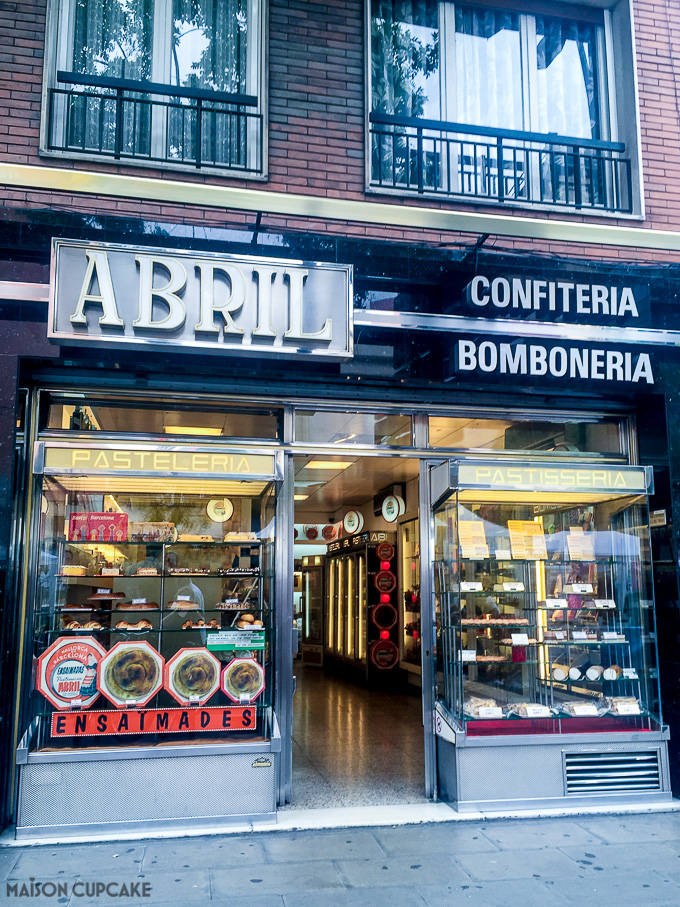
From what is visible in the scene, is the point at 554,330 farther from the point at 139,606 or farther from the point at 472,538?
the point at 139,606

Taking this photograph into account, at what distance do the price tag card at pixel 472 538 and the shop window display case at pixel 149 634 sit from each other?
167 cm

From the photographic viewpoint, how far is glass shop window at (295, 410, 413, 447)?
684 cm

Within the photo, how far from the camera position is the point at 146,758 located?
5828mm

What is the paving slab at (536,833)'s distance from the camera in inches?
222

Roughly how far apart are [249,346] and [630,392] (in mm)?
3626

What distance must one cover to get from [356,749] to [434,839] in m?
2.89

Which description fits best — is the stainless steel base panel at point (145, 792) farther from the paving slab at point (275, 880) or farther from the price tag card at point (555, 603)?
the price tag card at point (555, 603)

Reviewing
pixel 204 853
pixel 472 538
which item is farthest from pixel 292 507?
pixel 204 853

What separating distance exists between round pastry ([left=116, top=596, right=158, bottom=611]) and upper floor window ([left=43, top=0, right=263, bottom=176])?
12.3 feet

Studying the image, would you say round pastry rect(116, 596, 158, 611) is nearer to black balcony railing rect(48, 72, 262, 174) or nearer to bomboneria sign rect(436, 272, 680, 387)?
bomboneria sign rect(436, 272, 680, 387)

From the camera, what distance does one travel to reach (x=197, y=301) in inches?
242

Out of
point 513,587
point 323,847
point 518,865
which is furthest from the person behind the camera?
point 513,587

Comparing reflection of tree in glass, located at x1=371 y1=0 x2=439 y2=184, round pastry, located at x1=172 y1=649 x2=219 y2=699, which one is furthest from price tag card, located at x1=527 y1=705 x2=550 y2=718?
reflection of tree in glass, located at x1=371 y1=0 x2=439 y2=184

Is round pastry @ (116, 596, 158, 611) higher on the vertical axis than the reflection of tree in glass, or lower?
lower
